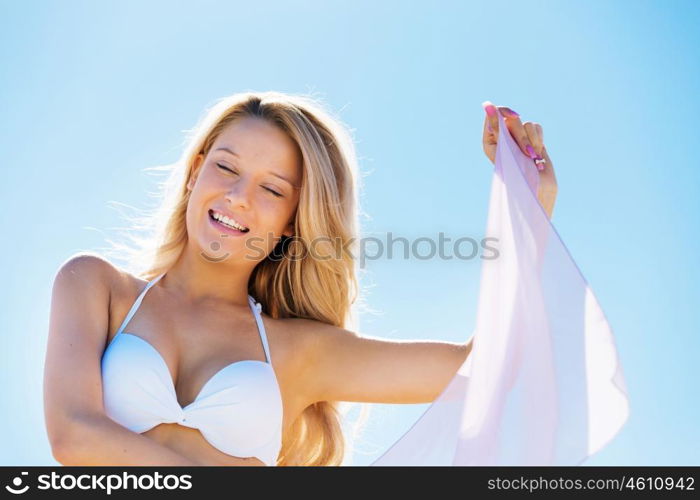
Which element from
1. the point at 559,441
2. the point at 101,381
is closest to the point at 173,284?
the point at 101,381

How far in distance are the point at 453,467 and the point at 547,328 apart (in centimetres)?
64

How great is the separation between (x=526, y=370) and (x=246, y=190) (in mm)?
1799

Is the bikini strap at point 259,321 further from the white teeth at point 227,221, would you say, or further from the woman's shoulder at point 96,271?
the woman's shoulder at point 96,271

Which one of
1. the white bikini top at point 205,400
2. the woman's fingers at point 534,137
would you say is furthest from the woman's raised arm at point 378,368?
the woman's fingers at point 534,137

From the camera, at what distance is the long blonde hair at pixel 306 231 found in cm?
484

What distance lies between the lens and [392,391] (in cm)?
460

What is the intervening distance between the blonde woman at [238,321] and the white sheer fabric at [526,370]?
56 cm

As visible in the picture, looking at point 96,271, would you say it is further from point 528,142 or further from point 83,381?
point 528,142

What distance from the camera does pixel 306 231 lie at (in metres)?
4.89

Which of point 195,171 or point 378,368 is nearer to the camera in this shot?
point 378,368

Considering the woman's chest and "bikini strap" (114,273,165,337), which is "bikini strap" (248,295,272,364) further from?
"bikini strap" (114,273,165,337)

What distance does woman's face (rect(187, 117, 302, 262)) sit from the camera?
458 cm

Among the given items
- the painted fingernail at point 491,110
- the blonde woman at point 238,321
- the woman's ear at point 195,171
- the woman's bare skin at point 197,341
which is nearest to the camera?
the blonde woman at point 238,321

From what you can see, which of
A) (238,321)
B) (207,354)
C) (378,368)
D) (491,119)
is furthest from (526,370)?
(238,321)
